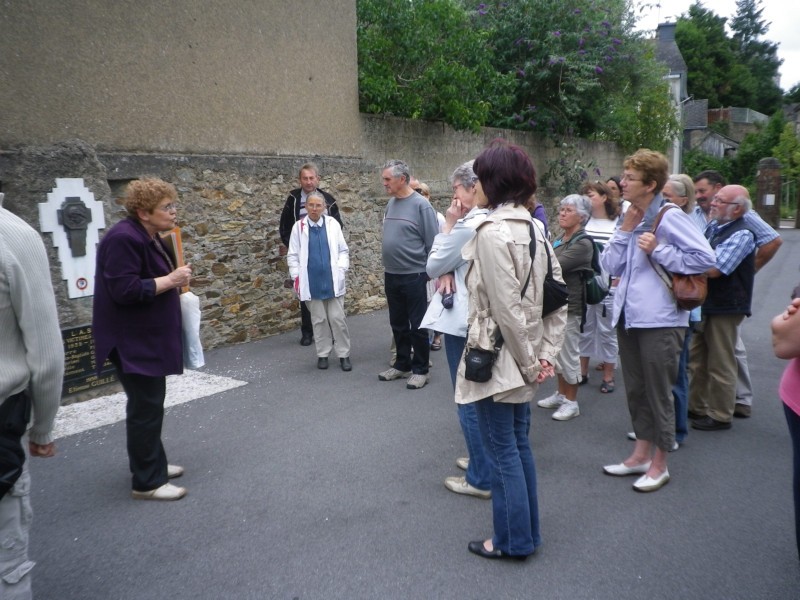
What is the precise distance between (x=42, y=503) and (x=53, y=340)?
6.59 ft

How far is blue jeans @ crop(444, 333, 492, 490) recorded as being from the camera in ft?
12.0

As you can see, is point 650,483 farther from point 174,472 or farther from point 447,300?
point 174,472

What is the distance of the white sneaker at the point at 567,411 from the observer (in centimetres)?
508

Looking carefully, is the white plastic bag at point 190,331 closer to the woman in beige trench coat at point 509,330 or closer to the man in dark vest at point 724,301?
the woman in beige trench coat at point 509,330

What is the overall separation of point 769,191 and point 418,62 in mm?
18509

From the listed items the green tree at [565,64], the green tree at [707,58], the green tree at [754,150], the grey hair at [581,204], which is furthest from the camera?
the green tree at [707,58]

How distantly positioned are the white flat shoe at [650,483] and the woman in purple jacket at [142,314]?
2712 millimetres

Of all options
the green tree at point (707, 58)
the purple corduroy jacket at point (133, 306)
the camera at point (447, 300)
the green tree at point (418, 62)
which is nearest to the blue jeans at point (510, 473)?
the camera at point (447, 300)

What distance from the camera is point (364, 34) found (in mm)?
9742

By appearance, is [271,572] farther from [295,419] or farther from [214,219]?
[214,219]

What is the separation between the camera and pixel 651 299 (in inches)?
147

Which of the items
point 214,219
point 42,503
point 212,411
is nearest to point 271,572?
A: point 42,503

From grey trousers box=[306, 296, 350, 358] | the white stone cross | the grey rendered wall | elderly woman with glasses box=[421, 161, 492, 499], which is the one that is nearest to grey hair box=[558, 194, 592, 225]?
elderly woman with glasses box=[421, 161, 492, 499]

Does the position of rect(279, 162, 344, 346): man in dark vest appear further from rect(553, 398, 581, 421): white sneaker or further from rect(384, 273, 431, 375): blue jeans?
rect(553, 398, 581, 421): white sneaker
